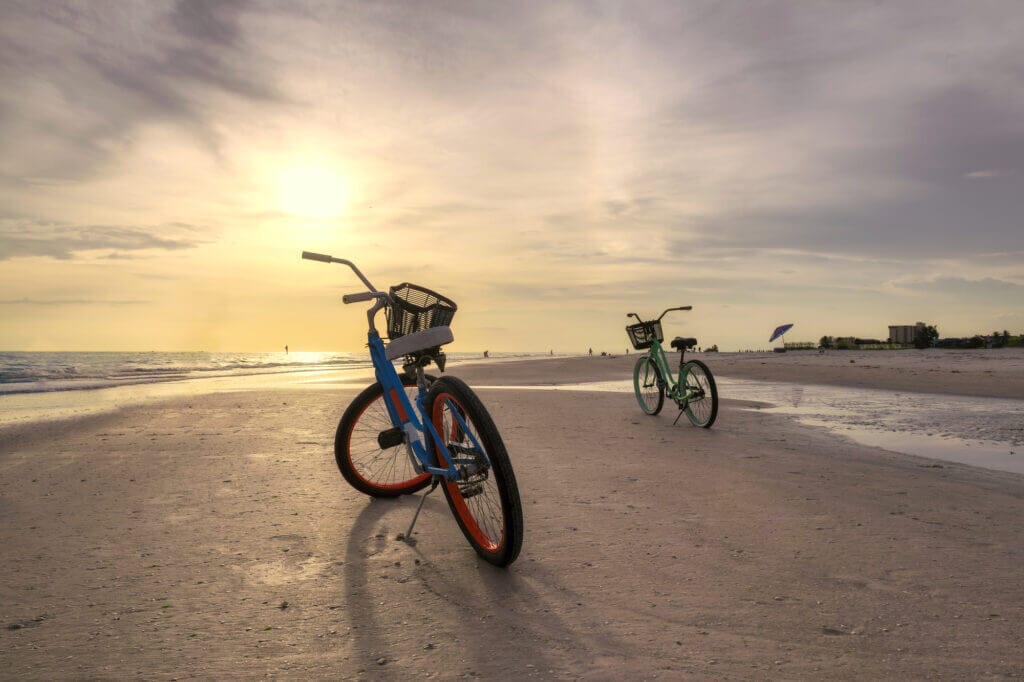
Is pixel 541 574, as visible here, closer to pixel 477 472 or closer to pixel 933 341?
pixel 477 472

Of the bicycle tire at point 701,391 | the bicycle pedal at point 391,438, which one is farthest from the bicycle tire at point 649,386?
the bicycle pedal at point 391,438

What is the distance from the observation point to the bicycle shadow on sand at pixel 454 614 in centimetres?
242

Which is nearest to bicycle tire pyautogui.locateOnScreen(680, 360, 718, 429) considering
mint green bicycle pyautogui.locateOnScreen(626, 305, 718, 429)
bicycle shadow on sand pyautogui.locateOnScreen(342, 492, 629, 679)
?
mint green bicycle pyautogui.locateOnScreen(626, 305, 718, 429)

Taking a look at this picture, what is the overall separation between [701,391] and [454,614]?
6986 millimetres

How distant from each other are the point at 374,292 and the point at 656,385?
22.7 feet

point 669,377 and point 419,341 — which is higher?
point 419,341

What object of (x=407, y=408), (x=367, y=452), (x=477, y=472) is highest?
(x=407, y=408)

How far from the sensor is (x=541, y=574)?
11.0ft

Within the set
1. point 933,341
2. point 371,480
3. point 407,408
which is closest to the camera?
point 407,408

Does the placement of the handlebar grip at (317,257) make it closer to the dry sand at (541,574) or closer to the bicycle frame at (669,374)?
the dry sand at (541,574)

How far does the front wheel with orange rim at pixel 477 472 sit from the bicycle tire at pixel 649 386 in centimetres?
656

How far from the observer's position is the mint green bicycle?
9.07 metres

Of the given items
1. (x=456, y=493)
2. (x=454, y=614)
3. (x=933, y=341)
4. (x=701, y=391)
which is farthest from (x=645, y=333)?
(x=933, y=341)

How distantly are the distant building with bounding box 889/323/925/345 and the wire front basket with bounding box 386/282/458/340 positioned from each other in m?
63.2
